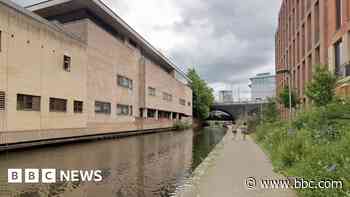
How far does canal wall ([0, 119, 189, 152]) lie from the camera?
56.5ft

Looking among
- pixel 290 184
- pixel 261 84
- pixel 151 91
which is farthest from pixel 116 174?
pixel 261 84

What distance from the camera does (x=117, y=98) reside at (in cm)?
3278

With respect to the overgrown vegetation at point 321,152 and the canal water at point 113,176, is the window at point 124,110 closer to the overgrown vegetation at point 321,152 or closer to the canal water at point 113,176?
the canal water at point 113,176

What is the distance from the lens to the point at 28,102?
1933cm

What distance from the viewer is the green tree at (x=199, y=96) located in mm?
74438

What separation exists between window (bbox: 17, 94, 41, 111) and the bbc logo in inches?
344

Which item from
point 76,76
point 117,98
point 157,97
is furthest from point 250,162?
point 157,97

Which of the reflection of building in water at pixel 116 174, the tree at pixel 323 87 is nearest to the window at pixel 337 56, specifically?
the tree at pixel 323 87

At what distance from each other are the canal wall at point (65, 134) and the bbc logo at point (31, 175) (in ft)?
21.2

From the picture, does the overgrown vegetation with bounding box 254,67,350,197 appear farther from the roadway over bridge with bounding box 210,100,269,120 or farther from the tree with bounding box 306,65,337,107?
the roadway over bridge with bounding box 210,100,269,120

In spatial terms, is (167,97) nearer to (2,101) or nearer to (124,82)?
(124,82)

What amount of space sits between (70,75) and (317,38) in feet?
67.7

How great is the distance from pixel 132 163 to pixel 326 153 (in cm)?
854

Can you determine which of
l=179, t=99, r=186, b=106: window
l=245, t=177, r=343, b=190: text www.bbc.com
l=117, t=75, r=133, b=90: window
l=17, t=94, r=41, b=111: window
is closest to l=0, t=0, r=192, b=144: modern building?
l=17, t=94, r=41, b=111: window
